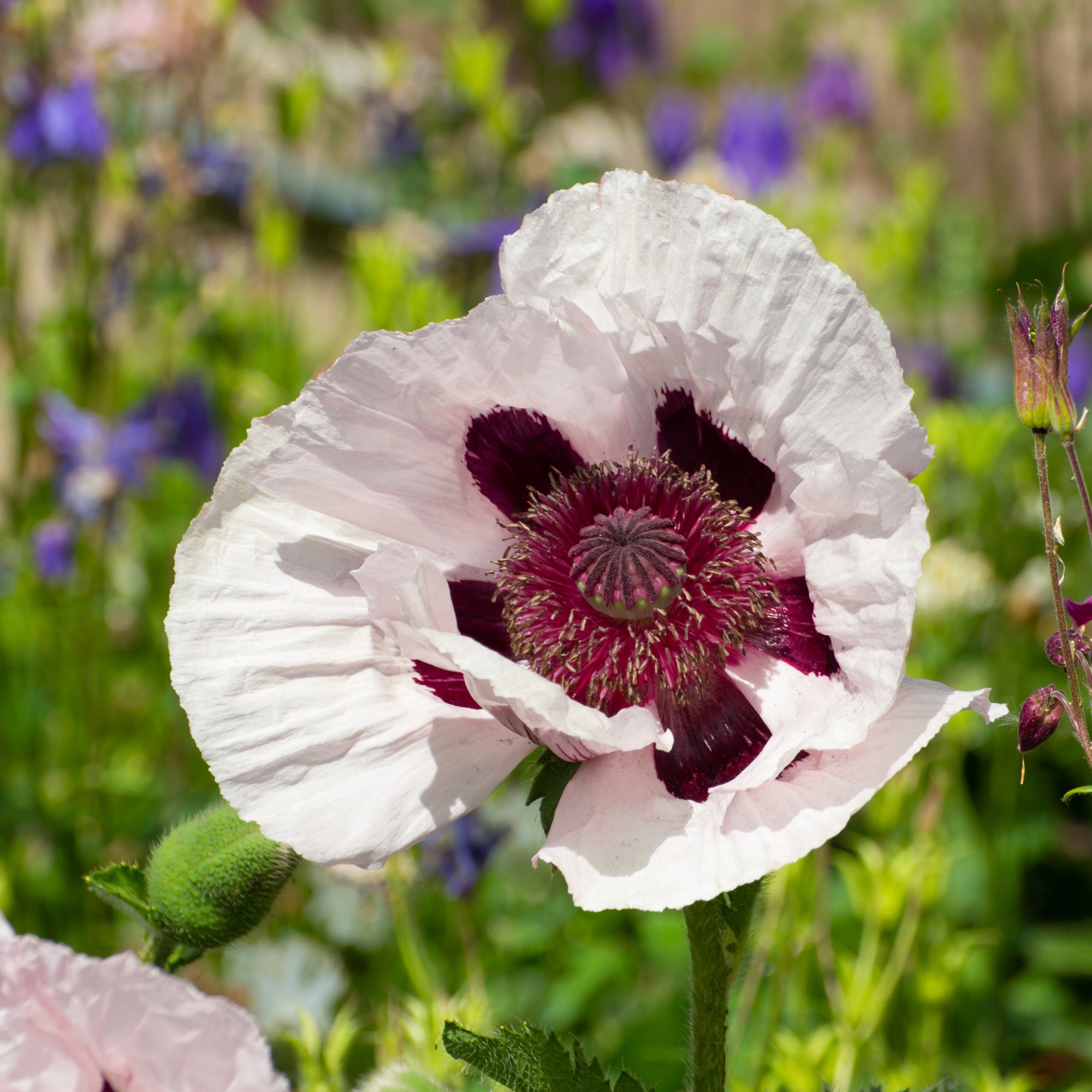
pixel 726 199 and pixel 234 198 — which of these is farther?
pixel 234 198

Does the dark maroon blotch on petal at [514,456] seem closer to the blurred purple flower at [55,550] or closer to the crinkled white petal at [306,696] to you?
the crinkled white petal at [306,696]

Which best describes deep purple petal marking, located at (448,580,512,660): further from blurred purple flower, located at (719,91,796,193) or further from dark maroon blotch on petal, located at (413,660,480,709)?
blurred purple flower, located at (719,91,796,193)

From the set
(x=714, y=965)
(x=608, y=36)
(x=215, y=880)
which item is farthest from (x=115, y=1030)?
(x=608, y=36)

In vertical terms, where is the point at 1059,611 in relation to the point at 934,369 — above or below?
above

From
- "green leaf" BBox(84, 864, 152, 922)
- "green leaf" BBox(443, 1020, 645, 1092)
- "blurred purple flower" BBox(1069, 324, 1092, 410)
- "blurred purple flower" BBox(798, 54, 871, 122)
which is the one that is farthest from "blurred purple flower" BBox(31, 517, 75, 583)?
"blurred purple flower" BBox(798, 54, 871, 122)

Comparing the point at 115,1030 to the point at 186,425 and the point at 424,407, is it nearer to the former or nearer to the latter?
the point at 424,407

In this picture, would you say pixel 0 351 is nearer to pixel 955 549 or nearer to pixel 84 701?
pixel 84 701

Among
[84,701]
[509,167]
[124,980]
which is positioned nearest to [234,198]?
[509,167]
